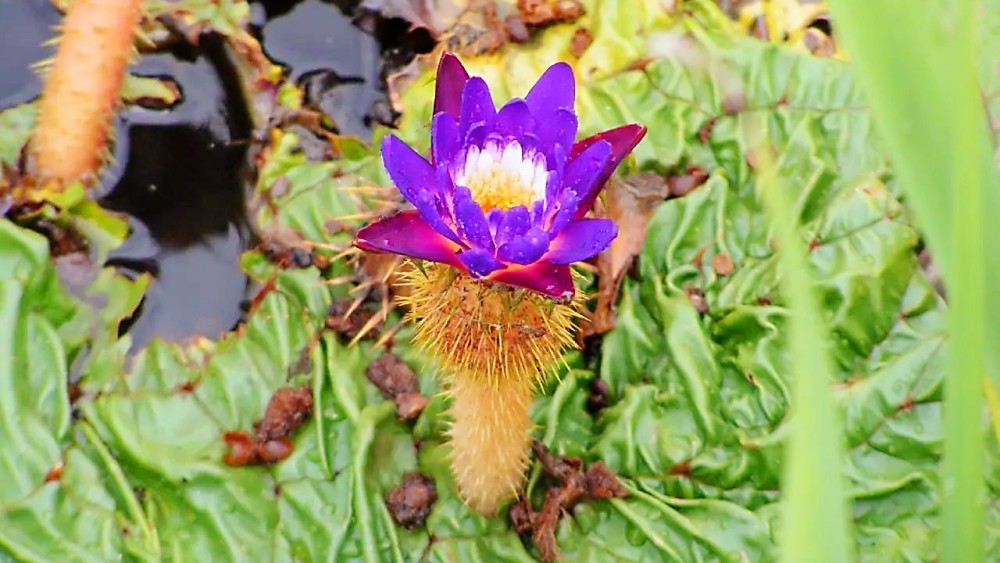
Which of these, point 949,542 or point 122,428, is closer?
point 949,542

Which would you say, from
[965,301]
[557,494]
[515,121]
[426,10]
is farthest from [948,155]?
[426,10]

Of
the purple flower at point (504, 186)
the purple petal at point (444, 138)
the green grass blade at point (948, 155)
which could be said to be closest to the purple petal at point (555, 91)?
the purple flower at point (504, 186)

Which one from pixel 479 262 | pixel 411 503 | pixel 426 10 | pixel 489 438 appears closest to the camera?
pixel 479 262

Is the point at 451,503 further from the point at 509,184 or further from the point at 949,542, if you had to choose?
the point at 949,542

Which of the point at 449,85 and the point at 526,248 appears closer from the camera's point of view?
the point at 526,248

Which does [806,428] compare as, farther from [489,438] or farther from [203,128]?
[203,128]

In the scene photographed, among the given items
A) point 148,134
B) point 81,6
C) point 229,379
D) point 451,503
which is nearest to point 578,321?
point 451,503

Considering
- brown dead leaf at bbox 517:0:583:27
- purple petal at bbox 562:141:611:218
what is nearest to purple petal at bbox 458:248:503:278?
purple petal at bbox 562:141:611:218
